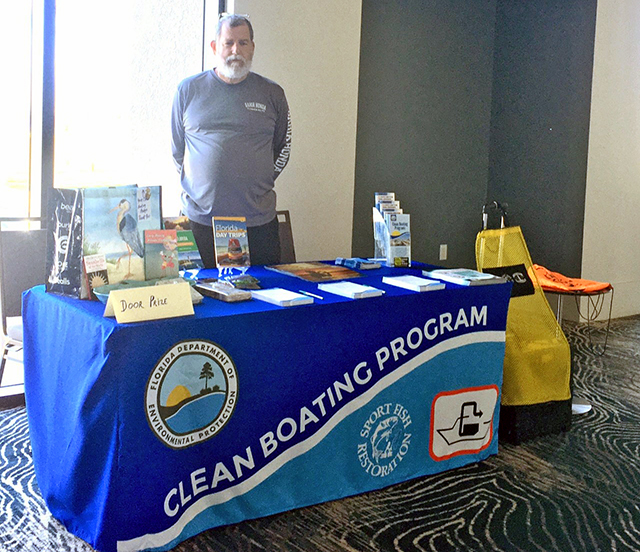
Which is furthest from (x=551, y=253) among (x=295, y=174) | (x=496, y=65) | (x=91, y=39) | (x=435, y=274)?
(x=91, y=39)

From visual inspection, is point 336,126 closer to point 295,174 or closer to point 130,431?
point 295,174

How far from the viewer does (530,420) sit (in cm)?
275

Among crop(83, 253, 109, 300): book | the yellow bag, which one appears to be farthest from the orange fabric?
crop(83, 253, 109, 300): book

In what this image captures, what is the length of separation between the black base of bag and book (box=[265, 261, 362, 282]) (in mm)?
833

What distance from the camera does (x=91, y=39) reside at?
3.53 meters

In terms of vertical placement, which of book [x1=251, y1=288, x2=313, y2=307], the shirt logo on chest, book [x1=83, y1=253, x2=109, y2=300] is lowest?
book [x1=251, y1=288, x2=313, y2=307]

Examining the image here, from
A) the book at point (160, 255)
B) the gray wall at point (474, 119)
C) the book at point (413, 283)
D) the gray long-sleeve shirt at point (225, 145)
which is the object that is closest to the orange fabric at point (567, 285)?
the gray wall at point (474, 119)

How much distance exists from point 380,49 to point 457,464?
3.00 metres

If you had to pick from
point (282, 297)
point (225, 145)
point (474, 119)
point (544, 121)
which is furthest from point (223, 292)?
point (544, 121)

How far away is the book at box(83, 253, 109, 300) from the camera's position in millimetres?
1873

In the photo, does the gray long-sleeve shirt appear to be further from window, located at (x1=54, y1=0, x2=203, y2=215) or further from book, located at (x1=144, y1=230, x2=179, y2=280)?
book, located at (x1=144, y1=230, x2=179, y2=280)

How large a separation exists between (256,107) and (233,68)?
0.65ft

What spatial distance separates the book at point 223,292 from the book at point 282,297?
4 centimetres

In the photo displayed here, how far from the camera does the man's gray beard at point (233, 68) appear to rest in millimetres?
3010
